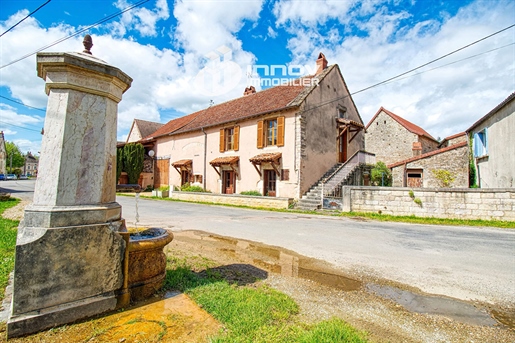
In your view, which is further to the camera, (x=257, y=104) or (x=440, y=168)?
(x=257, y=104)

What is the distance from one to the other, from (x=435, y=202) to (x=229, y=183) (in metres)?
12.2

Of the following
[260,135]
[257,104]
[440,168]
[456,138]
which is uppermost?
[257,104]

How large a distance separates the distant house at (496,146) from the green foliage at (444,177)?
1391mm

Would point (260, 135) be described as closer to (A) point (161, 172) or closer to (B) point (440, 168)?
(B) point (440, 168)

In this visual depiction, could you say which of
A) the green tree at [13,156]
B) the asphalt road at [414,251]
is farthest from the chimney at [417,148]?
the green tree at [13,156]

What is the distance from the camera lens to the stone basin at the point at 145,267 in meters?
2.62

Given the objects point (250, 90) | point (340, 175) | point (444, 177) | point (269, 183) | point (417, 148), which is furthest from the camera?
point (417, 148)

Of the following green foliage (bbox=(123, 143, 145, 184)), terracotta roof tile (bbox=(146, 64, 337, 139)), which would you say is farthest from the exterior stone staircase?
green foliage (bbox=(123, 143, 145, 184))

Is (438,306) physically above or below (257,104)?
below

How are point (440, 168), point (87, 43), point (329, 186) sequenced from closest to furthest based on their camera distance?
point (87, 43)
point (329, 186)
point (440, 168)

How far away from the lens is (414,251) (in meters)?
5.44

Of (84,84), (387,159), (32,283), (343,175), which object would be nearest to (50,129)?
(84,84)

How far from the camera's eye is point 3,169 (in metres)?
54.9

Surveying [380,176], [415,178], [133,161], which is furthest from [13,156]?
[415,178]
